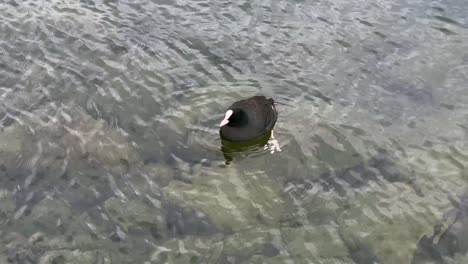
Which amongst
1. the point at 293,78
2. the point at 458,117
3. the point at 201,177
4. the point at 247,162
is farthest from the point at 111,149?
the point at 458,117

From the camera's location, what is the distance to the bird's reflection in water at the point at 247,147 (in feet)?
39.2

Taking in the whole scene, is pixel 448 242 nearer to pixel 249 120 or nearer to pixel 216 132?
pixel 249 120

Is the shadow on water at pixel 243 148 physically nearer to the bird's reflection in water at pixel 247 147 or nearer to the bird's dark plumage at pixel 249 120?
the bird's reflection in water at pixel 247 147

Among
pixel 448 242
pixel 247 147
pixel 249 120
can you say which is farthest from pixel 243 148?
pixel 448 242

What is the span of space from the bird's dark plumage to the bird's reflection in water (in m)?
0.14

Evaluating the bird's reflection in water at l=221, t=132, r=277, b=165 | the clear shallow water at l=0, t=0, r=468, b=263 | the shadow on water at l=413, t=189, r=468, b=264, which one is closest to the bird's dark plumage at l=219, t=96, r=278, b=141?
the bird's reflection in water at l=221, t=132, r=277, b=165

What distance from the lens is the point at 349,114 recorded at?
13000 millimetres

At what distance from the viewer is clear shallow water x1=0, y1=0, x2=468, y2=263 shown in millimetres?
9859

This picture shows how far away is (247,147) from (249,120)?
1.95ft

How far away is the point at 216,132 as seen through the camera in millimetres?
12406

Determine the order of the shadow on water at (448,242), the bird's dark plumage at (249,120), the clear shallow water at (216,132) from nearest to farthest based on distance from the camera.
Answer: the shadow on water at (448,242)
the clear shallow water at (216,132)
the bird's dark plumage at (249,120)

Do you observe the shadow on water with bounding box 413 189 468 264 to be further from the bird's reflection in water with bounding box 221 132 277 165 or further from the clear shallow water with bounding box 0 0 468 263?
the bird's reflection in water with bounding box 221 132 277 165

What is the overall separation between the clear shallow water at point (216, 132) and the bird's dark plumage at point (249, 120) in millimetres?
430

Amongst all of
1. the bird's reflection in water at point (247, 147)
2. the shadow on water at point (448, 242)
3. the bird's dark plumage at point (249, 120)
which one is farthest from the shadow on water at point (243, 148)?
the shadow on water at point (448, 242)
